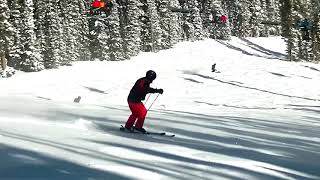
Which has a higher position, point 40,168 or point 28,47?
point 40,168

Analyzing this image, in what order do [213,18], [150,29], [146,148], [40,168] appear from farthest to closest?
[213,18] → [150,29] → [146,148] → [40,168]

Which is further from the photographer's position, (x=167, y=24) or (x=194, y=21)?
(x=194, y=21)

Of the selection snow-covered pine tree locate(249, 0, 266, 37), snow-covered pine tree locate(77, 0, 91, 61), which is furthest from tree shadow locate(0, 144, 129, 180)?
snow-covered pine tree locate(249, 0, 266, 37)

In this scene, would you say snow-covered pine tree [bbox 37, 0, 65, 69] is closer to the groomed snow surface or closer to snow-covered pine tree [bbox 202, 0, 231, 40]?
the groomed snow surface

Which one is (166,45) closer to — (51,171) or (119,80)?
(119,80)

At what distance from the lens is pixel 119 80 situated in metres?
44.6

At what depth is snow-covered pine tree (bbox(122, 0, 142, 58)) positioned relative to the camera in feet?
245

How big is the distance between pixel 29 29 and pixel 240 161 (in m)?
51.9

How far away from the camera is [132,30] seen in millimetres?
77688

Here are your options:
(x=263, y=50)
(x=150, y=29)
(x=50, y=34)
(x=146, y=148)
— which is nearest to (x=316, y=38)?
(x=263, y=50)

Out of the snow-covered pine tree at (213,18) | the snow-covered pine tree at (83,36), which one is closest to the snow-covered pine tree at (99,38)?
the snow-covered pine tree at (83,36)

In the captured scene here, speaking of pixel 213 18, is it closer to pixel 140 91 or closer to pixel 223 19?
pixel 223 19

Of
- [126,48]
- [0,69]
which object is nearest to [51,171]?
[0,69]

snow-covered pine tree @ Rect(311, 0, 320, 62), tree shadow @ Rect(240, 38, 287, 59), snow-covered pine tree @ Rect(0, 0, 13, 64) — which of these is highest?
snow-covered pine tree @ Rect(0, 0, 13, 64)
